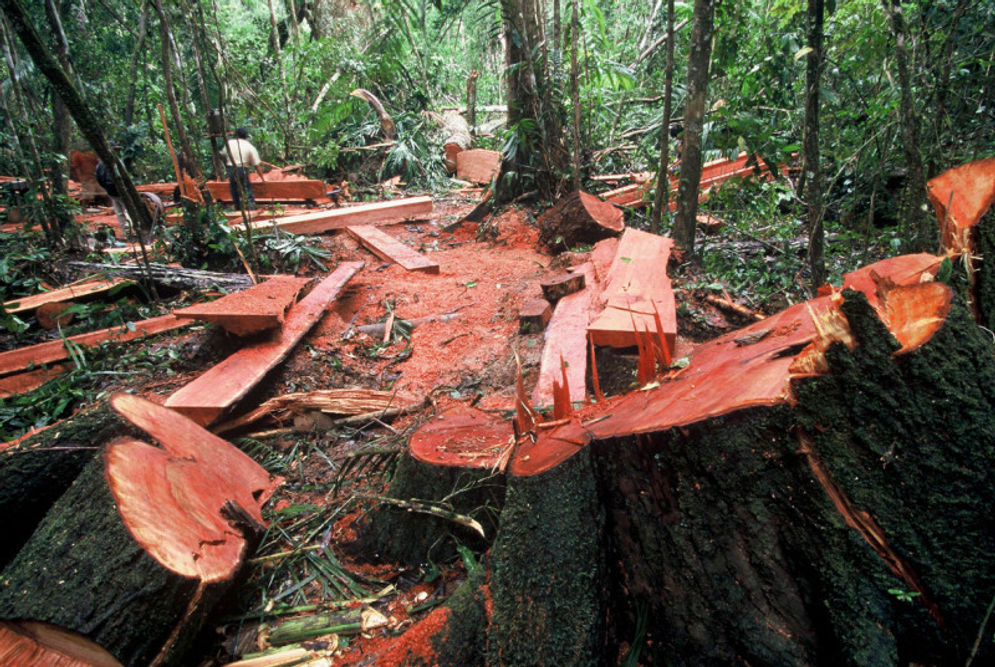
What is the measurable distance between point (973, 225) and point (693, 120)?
2.54 m

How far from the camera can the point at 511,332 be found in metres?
4.08

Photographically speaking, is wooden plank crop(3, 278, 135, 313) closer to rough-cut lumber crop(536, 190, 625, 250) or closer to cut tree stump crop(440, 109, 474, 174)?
rough-cut lumber crop(536, 190, 625, 250)

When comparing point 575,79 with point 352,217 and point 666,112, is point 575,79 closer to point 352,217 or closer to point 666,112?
point 666,112

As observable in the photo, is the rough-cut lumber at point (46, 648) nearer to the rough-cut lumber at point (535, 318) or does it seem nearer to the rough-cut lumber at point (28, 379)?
the rough-cut lumber at point (535, 318)

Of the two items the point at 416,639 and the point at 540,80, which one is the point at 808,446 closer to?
the point at 416,639

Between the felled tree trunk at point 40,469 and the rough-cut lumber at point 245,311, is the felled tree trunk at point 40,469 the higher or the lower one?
the lower one

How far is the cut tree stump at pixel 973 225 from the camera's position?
181 centimetres

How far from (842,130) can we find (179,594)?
5.74 m

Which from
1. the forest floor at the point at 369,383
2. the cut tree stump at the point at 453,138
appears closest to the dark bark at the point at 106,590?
the forest floor at the point at 369,383

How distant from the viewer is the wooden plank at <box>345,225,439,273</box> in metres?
5.59

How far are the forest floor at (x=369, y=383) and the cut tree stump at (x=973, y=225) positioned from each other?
1173 millimetres

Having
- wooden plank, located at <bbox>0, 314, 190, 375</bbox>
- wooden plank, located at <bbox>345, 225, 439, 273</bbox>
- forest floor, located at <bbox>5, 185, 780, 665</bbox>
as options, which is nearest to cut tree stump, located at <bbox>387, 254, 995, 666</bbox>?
forest floor, located at <bbox>5, 185, 780, 665</bbox>

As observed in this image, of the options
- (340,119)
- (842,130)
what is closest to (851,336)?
(842,130)

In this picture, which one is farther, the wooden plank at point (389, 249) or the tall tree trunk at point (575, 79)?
the wooden plank at point (389, 249)
